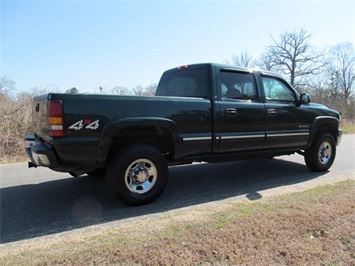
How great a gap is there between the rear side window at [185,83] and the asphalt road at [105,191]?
165 centimetres

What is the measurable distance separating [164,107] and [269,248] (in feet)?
7.55

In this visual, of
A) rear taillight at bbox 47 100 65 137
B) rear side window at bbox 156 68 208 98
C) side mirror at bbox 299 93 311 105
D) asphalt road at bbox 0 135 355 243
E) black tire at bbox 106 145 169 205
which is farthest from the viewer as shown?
side mirror at bbox 299 93 311 105

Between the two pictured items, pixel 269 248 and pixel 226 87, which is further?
pixel 226 87

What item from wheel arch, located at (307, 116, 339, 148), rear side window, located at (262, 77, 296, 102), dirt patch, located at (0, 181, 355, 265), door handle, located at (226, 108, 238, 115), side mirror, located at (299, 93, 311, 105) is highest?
rear side window, located at (262, 77, 296, 102)

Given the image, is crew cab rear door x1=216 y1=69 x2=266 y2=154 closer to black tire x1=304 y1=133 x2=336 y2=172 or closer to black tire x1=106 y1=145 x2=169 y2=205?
black tire x1=106 y1=145 x2=169 y2=205

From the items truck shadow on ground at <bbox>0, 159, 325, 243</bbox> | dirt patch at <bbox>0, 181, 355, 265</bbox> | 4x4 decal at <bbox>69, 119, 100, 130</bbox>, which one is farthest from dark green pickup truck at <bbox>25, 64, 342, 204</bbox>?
dirt patch at <bbox>0, 181, 355, 265</bbox>

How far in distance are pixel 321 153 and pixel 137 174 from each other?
4.32 m

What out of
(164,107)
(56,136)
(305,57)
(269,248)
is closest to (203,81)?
(164,107)

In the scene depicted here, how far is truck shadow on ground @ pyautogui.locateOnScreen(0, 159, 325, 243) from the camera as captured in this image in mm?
3623

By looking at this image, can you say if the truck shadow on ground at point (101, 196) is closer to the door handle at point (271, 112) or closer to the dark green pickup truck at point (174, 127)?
the dark green pickup truck at point (174, 127)

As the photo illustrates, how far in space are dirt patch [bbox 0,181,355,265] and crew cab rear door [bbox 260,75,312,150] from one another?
1.86 m

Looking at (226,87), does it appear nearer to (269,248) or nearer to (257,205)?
(257,205)

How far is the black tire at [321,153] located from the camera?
20.3 feet

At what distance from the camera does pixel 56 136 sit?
363cm
